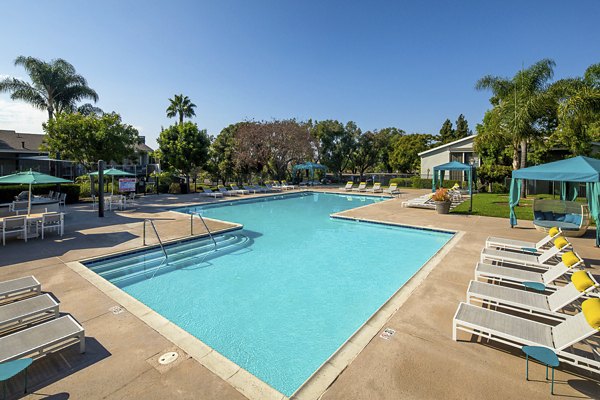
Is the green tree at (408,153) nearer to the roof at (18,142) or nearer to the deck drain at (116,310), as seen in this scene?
the roof at (18,142)

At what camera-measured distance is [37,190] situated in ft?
52.5

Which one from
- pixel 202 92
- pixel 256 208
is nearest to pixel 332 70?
pixel 202 92

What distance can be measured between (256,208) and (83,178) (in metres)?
14.0

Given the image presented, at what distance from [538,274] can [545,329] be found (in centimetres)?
225

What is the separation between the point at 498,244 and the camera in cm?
720

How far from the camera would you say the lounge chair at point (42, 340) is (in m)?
3.10

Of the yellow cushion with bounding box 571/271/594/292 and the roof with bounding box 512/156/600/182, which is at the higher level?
the roof with bounding box 512/156/600/182

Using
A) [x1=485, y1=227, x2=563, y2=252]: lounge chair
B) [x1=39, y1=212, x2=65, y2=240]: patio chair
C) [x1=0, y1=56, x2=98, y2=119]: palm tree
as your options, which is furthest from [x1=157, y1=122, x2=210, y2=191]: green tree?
[x1=485, y1=227, x2=563, y2=252]: lounge chair

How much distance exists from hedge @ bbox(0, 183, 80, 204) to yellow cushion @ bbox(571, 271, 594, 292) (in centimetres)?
2172

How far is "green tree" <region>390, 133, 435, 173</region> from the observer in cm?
4084

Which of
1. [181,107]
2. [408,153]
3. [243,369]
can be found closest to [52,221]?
[243,369]

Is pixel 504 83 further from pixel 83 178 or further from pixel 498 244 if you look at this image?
pixel 83 178

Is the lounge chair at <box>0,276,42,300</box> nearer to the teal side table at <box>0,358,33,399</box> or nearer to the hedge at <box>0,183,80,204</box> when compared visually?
the teal side table at <box>0,358,33,399</box>

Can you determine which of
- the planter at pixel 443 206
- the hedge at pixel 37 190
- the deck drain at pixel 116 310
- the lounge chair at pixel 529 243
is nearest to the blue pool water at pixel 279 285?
the deck drain at pixel 116 310
